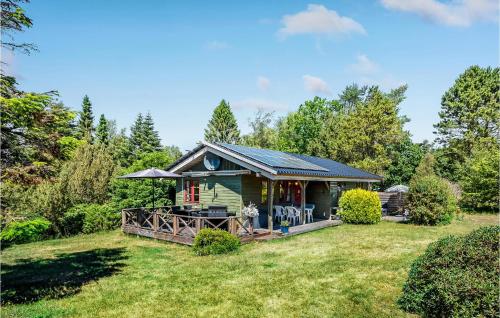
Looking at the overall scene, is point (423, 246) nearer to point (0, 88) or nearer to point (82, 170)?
point (0, 88)

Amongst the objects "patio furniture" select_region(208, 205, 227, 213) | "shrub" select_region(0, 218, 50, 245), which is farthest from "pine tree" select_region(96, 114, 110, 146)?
"shrub" select_region(0, 218, 50, 245)

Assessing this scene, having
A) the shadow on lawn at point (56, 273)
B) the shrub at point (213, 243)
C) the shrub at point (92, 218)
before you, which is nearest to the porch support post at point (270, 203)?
the shrub at point (213, 243)

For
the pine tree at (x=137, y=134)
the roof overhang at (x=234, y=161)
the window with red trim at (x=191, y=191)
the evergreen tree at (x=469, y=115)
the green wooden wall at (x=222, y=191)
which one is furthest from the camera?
the pine tree at (x=137, y=134)

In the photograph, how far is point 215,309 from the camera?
6789 millimetres

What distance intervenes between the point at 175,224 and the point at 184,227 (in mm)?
443

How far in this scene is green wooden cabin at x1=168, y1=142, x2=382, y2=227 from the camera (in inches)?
598

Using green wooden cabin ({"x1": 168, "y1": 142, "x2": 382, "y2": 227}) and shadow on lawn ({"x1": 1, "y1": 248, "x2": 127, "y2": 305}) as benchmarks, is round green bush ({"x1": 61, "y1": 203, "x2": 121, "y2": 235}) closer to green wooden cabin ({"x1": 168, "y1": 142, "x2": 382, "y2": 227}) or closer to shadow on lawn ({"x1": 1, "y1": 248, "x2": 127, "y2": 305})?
green wooden cabin ({"x1": 168, "y1": 142, "x2": 382, "y2": 227})

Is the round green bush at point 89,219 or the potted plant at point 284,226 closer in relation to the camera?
the potted plant at point 284,226

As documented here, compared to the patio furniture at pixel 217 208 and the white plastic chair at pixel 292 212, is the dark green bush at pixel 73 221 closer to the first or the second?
the patio furniture at pixel 217 208

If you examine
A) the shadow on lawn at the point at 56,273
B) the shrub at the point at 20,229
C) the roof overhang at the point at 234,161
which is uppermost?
the roof overhang at the point at 234,161

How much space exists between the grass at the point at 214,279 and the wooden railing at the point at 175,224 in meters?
0.93

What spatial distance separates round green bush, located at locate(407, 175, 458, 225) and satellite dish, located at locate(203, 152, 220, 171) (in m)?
11.2

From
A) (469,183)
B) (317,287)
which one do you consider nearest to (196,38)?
(317,287)

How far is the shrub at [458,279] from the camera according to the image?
5.18 metres
